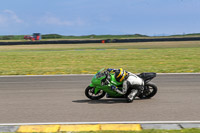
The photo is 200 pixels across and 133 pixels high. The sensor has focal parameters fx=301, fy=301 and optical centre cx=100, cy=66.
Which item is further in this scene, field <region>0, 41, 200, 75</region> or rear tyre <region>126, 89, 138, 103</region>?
field <region>0, 41, 200, 75</region>

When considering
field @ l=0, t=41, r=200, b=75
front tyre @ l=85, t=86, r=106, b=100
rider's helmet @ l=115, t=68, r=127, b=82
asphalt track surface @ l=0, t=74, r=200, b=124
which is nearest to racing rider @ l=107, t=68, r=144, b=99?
rider's helmet @ l=115, t=68, r=127, b=82

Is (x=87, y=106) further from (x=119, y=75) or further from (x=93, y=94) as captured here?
(x=119, y=75)

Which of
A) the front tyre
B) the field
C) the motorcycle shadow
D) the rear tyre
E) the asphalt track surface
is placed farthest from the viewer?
the field

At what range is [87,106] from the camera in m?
8.38

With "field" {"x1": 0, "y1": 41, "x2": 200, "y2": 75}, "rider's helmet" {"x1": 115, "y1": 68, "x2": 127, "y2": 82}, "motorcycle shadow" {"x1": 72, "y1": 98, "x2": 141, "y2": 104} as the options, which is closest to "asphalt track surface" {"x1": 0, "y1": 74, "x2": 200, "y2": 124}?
"motorcycle shadow" {"x1": 72, "y1": 98, "x2": 141, "y2": 104}

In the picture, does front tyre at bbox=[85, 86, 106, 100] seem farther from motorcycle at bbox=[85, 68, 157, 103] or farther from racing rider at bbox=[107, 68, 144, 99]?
racing rider at bbox=[107, 68, 144, 99]

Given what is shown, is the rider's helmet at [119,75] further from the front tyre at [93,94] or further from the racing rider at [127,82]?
the front tyre at [93,94]

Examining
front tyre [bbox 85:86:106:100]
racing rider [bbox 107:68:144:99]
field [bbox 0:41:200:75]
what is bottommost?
field [bbox 0:41:200:75]

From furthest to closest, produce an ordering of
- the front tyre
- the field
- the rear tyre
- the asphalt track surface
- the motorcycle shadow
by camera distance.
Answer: the field
the front tyre
the motorcycle shadow
the rear tyre
the asphalt track surface

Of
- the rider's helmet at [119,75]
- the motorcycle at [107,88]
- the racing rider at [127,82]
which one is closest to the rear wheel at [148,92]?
the motorcycle at [107,88]

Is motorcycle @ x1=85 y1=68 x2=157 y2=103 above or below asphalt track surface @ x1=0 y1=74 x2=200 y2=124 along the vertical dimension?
above

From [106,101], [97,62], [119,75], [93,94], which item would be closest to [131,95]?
[119,75]

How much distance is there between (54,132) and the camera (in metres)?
5.86

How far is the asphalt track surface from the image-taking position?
7.12 meters
